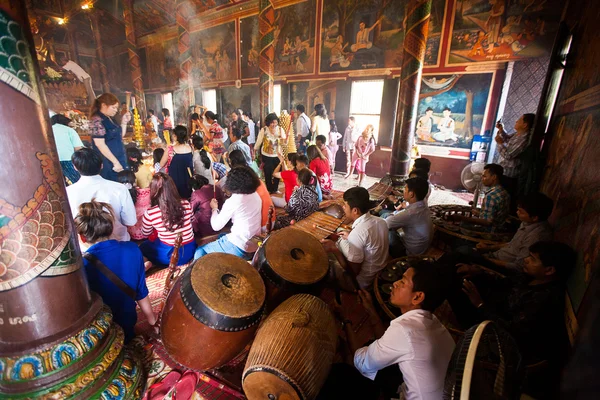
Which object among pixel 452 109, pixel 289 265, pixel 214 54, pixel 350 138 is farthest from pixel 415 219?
pixel 214 54

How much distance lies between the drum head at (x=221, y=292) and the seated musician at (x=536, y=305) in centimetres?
171

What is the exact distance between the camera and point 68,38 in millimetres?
13594

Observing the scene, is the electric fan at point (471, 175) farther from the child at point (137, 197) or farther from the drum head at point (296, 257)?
the child at point (137, 197)

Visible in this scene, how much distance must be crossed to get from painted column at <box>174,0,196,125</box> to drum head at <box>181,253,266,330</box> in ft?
44.6

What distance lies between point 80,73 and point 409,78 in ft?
51.1

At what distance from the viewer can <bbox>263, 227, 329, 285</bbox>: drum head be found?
228 cm

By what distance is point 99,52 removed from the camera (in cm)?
1466

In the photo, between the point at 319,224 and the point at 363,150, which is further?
the point at 363,150

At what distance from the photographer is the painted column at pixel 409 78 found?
18.4 ft

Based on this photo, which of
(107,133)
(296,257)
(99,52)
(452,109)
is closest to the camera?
(296,257)

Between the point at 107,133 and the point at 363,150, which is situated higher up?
the point at 107,133

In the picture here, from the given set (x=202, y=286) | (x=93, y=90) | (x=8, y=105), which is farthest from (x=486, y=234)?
(x=93, y=90)

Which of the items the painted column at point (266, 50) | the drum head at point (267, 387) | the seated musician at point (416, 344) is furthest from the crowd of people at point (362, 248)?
the painted column at point (266, 50)

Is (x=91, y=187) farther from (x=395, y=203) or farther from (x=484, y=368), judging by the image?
(x=395, y=203)
